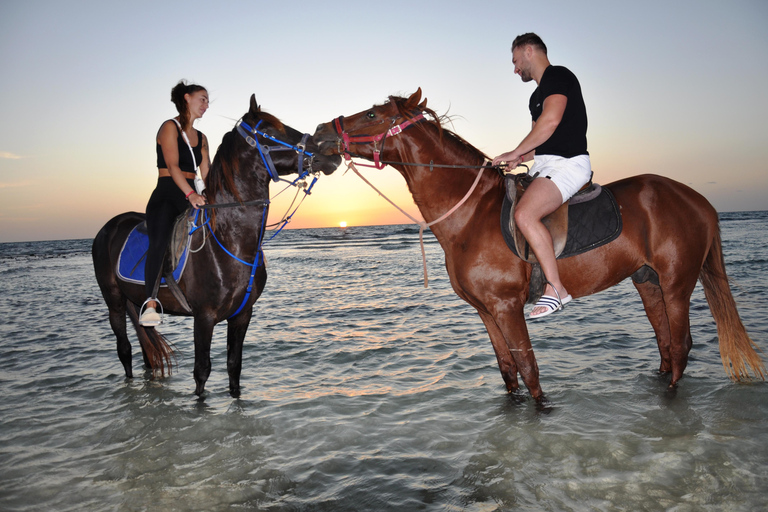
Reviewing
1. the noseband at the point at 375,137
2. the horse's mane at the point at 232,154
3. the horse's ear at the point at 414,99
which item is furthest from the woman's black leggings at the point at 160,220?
the horse's ear at the point at 414,99

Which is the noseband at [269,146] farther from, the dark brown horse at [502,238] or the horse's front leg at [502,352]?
the horse's front leg at [502,352]

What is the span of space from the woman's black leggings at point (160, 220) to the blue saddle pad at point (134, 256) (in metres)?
0.24

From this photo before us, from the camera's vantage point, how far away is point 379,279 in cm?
1381

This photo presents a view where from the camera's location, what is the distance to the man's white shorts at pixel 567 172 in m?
3.53

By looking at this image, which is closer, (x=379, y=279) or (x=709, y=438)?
(x=709, y=438)

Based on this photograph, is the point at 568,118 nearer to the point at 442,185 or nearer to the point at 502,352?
the point at 442,185

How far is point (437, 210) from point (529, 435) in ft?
6.33

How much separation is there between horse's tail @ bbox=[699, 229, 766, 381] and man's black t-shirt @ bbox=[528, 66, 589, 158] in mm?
1627

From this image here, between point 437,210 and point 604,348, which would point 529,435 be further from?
point 604,348

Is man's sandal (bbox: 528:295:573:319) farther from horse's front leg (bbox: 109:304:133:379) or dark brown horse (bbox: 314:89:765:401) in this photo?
horse's front leg (bbox: 109:304:133:379)

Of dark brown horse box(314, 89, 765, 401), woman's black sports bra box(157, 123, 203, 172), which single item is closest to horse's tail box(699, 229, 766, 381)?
dark brown horse box(314, 89, 765, 401)

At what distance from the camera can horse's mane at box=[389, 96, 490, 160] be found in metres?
3.61

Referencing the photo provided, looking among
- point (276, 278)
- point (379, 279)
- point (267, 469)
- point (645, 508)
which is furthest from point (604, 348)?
point (276, 278)

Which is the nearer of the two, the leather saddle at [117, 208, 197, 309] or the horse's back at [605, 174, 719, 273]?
the horse's back at [605, 174, 719, 273]
